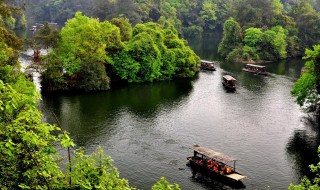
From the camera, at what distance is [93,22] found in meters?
79.7

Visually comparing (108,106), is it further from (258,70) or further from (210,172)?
(258,70)

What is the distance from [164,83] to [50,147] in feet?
238

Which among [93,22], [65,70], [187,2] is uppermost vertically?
[187,2]

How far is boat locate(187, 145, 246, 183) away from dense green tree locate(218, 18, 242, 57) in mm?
86193

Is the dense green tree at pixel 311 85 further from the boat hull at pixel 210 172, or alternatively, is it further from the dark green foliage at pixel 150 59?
the dark green foliage at pixel 150 59

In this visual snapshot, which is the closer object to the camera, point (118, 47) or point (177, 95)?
point (177, 95)

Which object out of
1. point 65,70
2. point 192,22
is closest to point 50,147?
point 65,70

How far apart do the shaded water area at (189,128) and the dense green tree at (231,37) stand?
44.0m

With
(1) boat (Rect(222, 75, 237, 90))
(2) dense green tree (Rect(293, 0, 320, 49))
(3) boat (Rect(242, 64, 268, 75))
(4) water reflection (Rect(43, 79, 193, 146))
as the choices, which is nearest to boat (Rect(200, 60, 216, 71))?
(3) boat (Rect(242, 64, 268, 75))

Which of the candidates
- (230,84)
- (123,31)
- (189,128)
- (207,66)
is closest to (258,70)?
(207,66)

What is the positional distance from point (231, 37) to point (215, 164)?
300 feet

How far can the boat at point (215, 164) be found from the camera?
41425 millimetres

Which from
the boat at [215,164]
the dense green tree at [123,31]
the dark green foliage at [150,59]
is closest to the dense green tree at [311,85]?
the boat at [215,164]

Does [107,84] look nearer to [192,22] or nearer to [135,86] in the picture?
[135,86]
